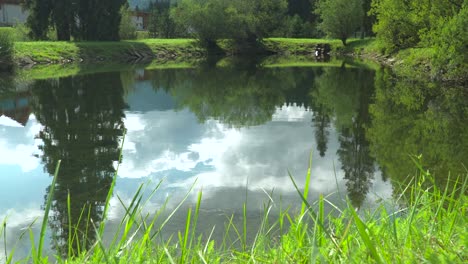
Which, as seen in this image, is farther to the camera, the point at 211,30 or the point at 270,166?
the point at 211,30

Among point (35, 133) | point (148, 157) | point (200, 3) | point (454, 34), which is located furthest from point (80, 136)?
point (200, 3)

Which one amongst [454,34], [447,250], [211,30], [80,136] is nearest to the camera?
[447,250]

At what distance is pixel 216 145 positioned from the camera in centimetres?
1327

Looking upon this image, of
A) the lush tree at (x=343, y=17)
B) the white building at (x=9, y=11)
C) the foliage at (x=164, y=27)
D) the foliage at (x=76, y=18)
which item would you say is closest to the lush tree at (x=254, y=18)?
the lush tree at (x=343, y=17)

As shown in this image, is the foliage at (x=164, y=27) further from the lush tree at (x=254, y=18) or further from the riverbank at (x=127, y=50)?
the lush tree at (x=254, y=18)

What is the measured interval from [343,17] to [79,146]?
52.5 m

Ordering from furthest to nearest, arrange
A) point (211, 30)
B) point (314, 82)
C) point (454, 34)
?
point (211, 30) < point (314, 82) < point (454, 34)

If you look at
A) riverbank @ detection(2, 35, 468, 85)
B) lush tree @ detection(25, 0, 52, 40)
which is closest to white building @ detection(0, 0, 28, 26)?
lush tree @ detection(25, 0, 52, 40)

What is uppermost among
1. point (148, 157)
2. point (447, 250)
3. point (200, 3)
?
point (200, 3)

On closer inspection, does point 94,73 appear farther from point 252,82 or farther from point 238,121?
point 238,121

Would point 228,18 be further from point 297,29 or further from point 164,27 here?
point 297,29

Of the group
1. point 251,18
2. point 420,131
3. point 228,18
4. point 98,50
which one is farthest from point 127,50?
point 420,131

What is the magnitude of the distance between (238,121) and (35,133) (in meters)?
6.24

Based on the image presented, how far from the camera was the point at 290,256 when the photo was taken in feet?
8.82
